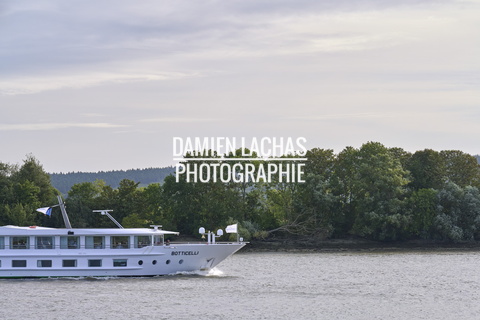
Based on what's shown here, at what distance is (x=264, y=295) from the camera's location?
52.9 m

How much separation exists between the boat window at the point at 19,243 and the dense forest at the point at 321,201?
37.0 metres

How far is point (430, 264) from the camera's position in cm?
7475

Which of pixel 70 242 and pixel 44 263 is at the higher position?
pixel 70 242

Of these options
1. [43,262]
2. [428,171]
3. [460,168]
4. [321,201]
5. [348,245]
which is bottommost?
[348,245]

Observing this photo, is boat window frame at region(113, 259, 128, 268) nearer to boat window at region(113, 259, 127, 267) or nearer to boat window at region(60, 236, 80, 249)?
boat window at region(113, 259, 127, 267)

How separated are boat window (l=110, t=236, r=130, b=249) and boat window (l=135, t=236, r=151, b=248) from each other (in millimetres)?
669

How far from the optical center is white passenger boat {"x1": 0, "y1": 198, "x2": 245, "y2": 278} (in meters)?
60.6

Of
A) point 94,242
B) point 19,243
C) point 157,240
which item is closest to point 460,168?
point 157,240

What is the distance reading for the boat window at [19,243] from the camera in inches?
2404

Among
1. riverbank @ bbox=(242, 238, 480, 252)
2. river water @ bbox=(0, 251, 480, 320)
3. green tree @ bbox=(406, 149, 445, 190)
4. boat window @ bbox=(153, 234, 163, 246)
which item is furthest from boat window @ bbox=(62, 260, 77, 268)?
green tree @ bbox=(406, 149, 445, 190)

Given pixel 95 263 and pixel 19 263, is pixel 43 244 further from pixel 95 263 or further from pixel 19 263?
pixel 95 263

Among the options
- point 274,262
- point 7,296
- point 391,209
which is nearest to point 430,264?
point 274,262

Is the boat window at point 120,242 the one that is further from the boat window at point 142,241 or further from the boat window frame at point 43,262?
the boat window frame at point 43,262

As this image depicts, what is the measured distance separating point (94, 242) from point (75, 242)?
4.49ft
